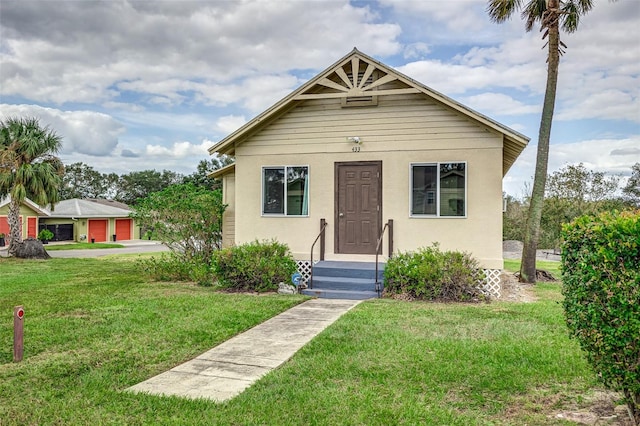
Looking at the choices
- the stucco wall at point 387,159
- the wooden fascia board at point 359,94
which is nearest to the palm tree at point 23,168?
the stucco wall at point 387,159

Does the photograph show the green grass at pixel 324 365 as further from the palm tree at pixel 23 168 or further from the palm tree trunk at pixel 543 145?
the palm tree at pixel 23 168

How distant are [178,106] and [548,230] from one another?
19.7 metres

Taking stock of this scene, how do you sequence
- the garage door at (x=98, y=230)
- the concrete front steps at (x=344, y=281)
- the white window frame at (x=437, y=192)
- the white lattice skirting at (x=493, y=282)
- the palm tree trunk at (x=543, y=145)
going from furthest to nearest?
1. the garage door at (x=98, y=230)
2. the palm tree trunk at (x=543, y=145)
3. the white window frame at (x=437, y=192)
4. the white lattice skirting at (x=493, y=282)
5. the concrete front steps at (x=344, y=281)

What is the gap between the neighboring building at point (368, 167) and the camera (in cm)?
991

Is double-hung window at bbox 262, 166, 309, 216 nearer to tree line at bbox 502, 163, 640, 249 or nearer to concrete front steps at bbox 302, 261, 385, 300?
concrete front steps at bbox 302, 261, 385, 300

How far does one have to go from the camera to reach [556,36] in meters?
11.5

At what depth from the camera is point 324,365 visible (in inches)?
189

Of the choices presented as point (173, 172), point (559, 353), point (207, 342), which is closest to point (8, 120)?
point (207, 342)

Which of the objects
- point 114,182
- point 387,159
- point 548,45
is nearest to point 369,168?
→ point 387,159

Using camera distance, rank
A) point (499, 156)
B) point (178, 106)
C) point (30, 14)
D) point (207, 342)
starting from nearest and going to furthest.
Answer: point (207, 342)
point (499, 156)
point (30, 14)
point (178, 106)

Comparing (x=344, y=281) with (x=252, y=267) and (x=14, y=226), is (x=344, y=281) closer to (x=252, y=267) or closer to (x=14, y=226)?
(x=252, y=267)

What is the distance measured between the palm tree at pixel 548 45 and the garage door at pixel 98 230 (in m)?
32.9

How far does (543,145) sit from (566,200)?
12998 mm

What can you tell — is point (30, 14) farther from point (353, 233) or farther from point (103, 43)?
point (353, 233)
